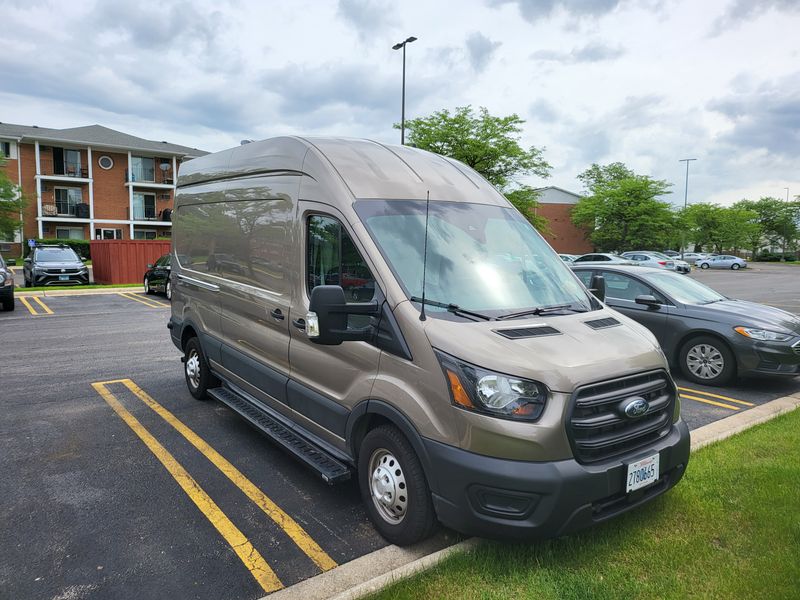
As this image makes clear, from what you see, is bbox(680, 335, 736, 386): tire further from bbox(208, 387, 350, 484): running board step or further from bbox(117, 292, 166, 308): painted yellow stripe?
bbox(117, 292, 166, 308): painted yellow stripe

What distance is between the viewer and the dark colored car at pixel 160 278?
16.8 metres

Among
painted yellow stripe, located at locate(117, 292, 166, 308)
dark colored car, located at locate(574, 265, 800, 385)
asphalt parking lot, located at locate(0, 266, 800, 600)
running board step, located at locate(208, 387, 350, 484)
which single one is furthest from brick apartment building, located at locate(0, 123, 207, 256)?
running board step, located at locate(208, 387, 350, 484)

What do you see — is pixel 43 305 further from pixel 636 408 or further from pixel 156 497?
pixel 636 408

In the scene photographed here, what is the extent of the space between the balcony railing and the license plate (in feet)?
164

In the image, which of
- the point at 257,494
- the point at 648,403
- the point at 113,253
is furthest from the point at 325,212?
the point at 113,253

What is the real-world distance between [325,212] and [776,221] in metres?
83.3

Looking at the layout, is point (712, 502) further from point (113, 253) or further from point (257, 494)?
point (113, 253)

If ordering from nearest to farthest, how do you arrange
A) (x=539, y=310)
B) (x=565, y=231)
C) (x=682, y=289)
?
(x=539, y=310) < (x=682, y=289) < (x=565, y=231)

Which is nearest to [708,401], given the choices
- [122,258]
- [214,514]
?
[214,514]

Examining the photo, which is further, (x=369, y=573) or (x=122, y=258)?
(x=122, y=258)

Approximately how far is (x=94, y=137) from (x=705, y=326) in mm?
48922

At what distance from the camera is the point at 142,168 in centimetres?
4641

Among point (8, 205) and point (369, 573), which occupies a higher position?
point (8, 205)

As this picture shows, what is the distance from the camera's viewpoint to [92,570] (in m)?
3.03
